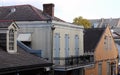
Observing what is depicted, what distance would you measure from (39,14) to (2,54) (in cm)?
1010

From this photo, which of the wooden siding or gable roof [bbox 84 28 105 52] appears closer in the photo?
the wooden siding

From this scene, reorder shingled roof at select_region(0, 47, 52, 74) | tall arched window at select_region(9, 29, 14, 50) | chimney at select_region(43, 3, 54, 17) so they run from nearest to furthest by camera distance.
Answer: shingled roof at select_region(0, 47, 52, 74)
tall arched window at select_region(9, 29, 14, 50)
chimney at select_region(43, 3, 54, 17)

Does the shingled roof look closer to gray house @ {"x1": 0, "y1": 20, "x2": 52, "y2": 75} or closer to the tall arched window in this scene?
gray house @ {"x1": 0, "y1": 20, "x2": 52, "y2": 75}

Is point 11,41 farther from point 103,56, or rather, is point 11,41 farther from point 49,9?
point 103,56

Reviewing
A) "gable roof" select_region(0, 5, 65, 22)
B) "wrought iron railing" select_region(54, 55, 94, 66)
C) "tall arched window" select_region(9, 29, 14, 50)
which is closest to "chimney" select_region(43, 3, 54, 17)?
"gable roof" select_region(0, 5, 65, 22)

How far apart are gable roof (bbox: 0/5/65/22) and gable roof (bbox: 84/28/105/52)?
8684 millimetres

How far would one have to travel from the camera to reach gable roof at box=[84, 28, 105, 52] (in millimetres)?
38425

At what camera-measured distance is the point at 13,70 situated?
18094 millimetres

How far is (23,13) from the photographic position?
3042 centimetres

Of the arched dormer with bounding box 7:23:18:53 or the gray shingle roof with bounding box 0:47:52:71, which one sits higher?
the arched dormer with bounding box 7:23:18:53

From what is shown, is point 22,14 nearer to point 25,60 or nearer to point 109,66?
point 25,60

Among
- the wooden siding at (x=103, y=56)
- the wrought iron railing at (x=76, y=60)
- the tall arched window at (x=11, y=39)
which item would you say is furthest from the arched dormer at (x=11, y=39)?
the wooden siding at (x=103, y=56)

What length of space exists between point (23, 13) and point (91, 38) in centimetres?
1205

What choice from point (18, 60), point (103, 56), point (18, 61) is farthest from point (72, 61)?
point (103, 56)
